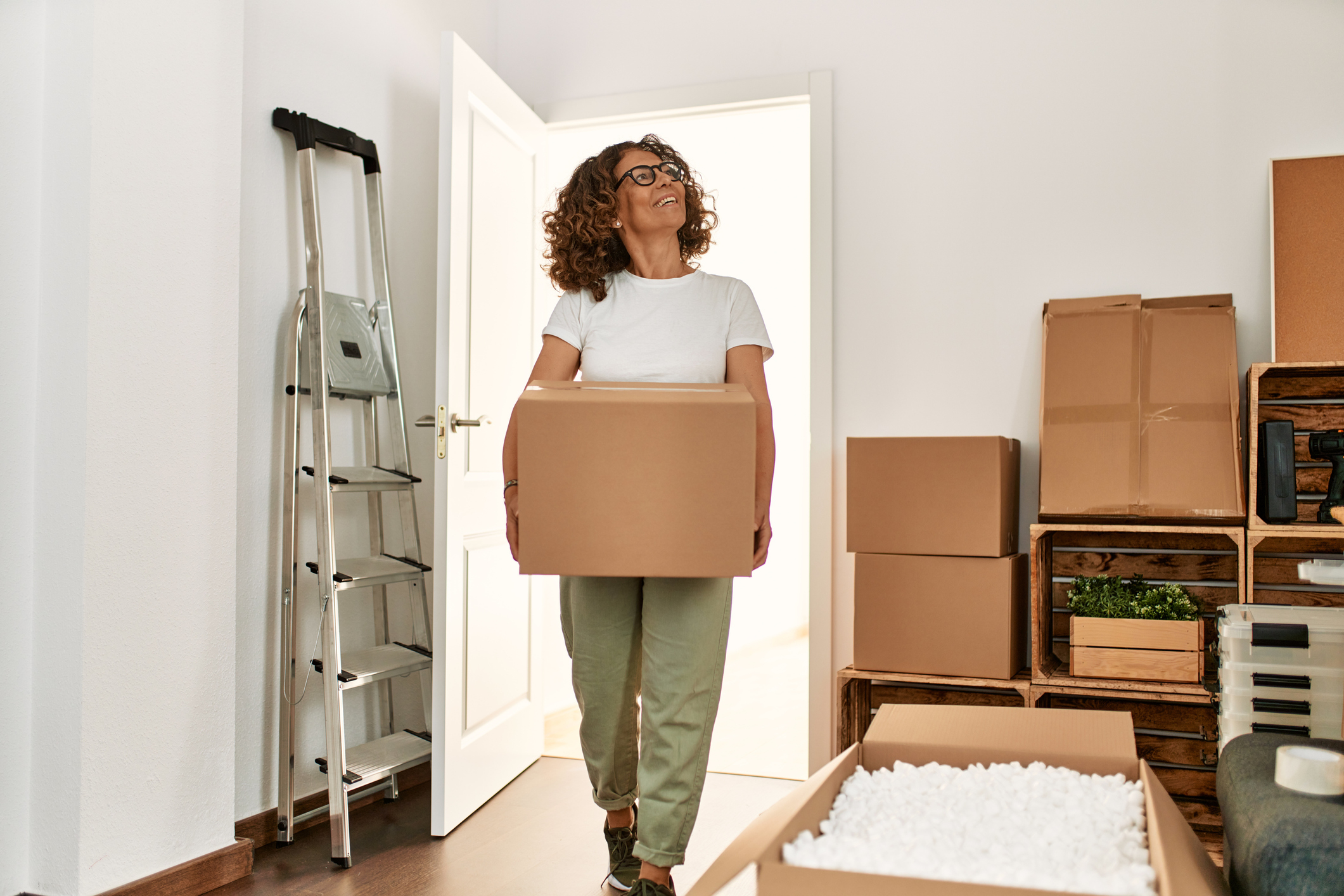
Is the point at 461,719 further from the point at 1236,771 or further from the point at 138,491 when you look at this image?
the point at 1236,771

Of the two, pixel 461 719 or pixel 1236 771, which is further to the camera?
pixel 461 719

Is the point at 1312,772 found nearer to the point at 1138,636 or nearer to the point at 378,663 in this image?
the point at 1138,636

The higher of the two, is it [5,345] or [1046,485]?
[5,345]

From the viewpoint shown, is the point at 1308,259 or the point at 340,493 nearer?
the point at 1308,259

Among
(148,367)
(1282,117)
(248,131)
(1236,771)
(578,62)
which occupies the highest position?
(578,62)

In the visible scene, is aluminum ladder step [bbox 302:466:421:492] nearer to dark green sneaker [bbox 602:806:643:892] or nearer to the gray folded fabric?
dark green sneaker [bbox 602:806:643:892]

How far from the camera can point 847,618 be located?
2.83 metres

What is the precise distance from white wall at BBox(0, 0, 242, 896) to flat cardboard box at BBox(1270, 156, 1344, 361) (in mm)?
2558

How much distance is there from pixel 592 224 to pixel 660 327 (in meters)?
0.25

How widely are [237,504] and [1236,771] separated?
6.53 feet

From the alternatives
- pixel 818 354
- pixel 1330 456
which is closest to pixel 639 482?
pixel 818 354

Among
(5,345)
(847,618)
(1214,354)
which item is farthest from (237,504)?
(1214,354)

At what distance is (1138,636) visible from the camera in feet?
7.50

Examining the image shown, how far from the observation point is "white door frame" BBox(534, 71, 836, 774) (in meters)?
2.80
